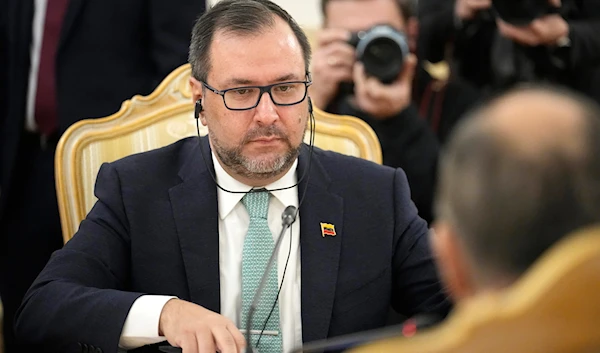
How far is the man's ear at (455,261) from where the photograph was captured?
1012 millimetres

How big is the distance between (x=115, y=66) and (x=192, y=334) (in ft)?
4.62

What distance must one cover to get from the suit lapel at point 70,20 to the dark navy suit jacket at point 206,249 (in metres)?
0.82

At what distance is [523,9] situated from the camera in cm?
277

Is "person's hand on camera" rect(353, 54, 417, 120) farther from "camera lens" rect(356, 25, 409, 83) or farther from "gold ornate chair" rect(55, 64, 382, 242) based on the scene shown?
"gold ornate chair" rect(55, 64, 382, 242)

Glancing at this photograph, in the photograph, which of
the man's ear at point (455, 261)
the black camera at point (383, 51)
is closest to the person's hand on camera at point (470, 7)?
the black camera at point (383, 51)

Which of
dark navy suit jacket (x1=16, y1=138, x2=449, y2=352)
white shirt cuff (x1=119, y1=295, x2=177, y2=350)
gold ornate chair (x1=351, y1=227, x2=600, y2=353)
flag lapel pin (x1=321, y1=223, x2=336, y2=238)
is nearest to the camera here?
gold ornate chair (x1=351, y1=227, x2=600, y2=353)

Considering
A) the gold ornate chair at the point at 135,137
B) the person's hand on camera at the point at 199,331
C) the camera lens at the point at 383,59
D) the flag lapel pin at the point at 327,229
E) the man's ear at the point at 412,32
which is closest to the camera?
the person's hand on camera at the point at 199,331

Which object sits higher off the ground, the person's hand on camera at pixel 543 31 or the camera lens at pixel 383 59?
the person's hand on camera at pixel 543 31

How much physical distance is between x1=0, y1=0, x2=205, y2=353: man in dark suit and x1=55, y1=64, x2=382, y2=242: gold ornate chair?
44cm

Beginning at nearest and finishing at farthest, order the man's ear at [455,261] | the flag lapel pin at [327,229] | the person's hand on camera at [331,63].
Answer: the man's ear at [455,261]
the flag lapel pin at [327,229]
the person's hand on camera at [331,63]

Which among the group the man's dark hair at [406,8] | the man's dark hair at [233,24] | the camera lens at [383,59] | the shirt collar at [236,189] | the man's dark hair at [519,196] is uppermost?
the man's dark hair at [519,196]

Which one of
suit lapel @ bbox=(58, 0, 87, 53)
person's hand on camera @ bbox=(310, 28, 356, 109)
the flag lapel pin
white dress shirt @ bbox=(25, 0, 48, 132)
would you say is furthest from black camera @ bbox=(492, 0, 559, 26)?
white dress shirt @ bbox=(25, 0, 48, 132)

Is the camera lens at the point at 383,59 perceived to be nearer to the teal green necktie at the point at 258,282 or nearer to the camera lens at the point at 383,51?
the camera lens at the point at 383,51

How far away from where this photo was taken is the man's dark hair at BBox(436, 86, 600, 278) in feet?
3.12
